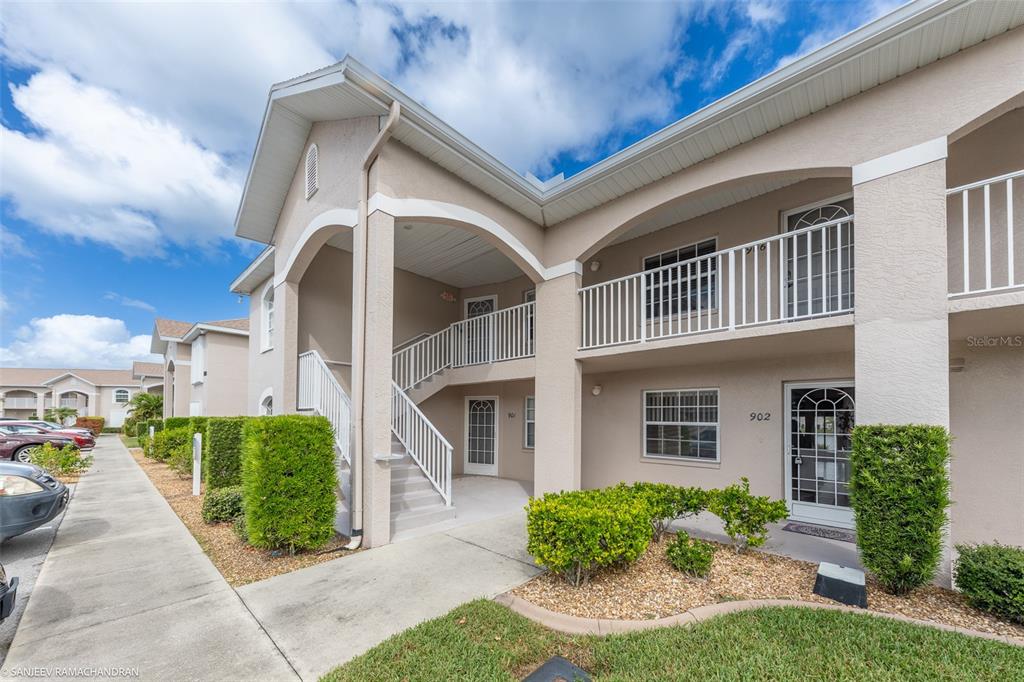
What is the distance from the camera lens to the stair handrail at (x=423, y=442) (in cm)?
780

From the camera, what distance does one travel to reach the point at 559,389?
26.6 ft

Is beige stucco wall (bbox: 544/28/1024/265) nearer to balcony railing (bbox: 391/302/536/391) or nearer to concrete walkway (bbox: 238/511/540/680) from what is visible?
balcony railing (bbox: 391/302/536/391)

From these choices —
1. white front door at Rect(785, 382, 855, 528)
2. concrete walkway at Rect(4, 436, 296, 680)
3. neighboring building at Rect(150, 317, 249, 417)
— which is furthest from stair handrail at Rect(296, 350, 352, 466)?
neighboring building at Rect(150, 317, 249, 417)

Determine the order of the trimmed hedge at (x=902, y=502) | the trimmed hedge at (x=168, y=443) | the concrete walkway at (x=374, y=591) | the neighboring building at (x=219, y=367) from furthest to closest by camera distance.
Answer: the neighboring building at (x=219, y=367) → the trimmed hedge at (x=168, y=443) → the trimmed hedge at (x=902, y=502) → the concrete walkway at (x=374, y=591)

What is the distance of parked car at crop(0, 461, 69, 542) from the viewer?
18.2 ft

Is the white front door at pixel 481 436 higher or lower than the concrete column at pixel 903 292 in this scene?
lower

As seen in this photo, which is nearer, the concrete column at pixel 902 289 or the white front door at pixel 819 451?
the concrete column at pixel 902 289

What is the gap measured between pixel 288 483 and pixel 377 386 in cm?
166

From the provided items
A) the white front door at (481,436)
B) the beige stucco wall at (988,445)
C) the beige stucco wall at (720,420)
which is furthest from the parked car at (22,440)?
the beige stucco wall at (988,445)

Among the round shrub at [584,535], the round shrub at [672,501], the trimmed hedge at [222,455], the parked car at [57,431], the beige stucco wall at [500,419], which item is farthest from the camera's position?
the parked car at [57,431]

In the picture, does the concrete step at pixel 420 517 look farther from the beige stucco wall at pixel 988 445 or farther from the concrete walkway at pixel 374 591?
the beige stucco wall at pixel 988 445

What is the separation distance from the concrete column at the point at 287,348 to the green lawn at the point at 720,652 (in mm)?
6925

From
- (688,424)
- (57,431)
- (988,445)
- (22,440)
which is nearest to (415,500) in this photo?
(688,424)

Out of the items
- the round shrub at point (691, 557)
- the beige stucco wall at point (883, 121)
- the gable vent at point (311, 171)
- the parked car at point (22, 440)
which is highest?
the gable vent at point (311, 171)
